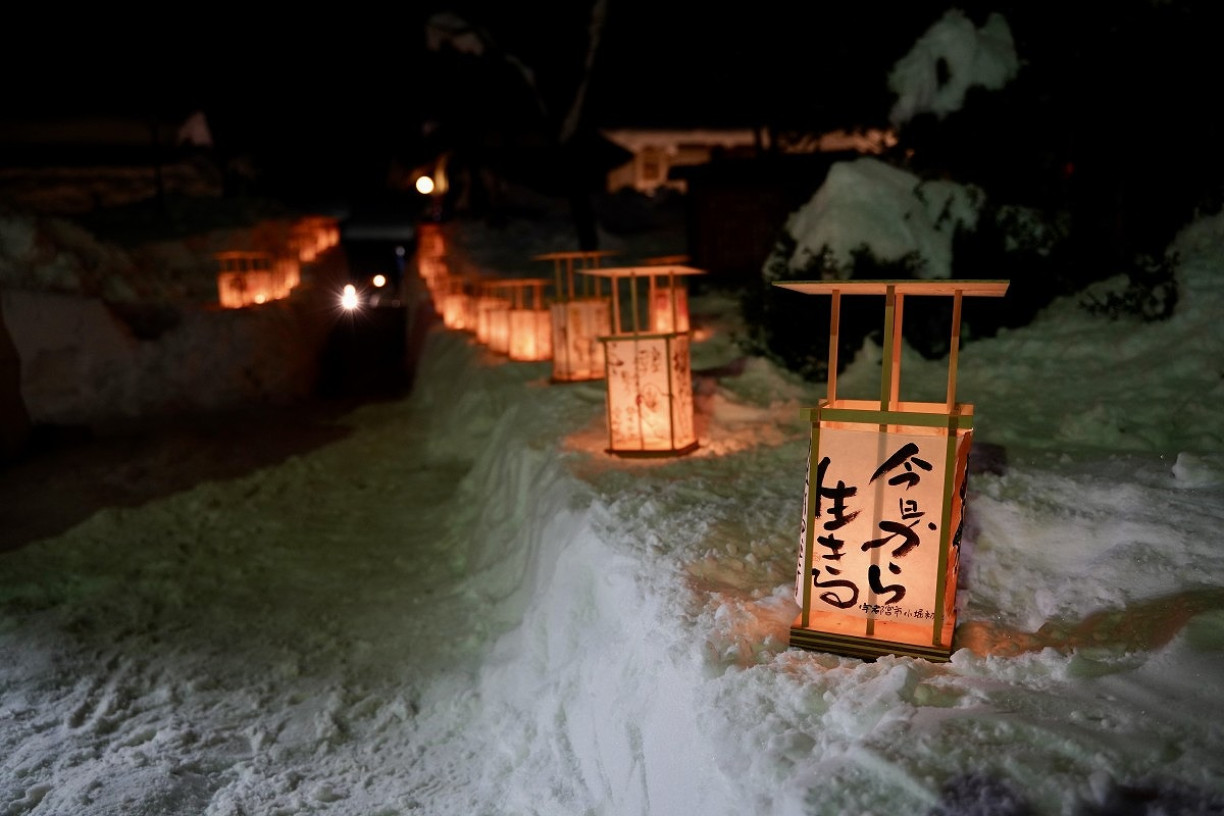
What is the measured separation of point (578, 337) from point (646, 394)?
3.50 m

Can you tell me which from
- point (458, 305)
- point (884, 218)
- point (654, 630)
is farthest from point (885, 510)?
point (458, 305)

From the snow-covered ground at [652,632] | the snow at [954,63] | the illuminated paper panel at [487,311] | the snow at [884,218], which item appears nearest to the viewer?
the snow-covered ground at [652,632]

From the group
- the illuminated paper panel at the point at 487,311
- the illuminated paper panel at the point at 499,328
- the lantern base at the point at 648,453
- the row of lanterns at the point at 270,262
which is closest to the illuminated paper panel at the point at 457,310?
the illuminated paper panel at the point at 487,311

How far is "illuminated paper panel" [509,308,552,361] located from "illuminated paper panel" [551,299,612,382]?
5.63ft

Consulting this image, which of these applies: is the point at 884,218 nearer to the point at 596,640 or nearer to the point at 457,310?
the point at 596,640

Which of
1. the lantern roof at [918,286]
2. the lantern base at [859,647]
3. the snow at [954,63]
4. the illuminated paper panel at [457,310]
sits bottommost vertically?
the lantern base at [859,647]

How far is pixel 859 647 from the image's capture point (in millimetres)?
3828

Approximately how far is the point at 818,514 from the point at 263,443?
10079mm

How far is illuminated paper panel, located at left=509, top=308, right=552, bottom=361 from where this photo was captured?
493 inches

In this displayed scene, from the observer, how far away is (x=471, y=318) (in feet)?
53.3

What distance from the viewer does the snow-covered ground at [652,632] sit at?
3.05 meters

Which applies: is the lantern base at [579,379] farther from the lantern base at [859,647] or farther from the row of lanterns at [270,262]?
the row of lanterns at [270,262]

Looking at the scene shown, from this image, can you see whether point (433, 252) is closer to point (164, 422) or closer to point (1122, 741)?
point (164, 422)

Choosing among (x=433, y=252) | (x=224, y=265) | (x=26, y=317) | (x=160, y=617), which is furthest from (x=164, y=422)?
(x=433, y=252)
